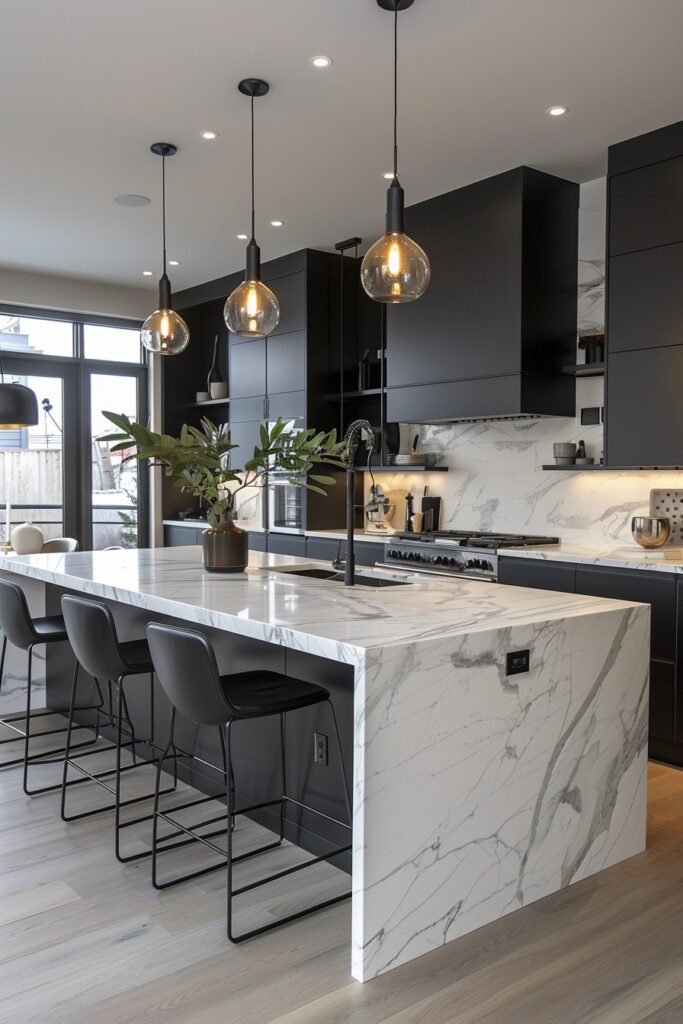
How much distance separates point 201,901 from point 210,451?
5.30ft

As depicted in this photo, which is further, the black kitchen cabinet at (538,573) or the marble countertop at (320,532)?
the marble countertop at (320,532)

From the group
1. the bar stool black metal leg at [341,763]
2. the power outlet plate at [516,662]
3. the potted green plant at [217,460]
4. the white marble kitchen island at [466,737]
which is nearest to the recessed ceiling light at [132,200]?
the potted green plant at [217,460]

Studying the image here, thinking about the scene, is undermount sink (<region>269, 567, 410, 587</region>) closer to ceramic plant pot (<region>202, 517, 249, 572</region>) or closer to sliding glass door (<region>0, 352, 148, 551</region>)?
ceramic plant pot (<region>202, 517, 249, 572</region>)

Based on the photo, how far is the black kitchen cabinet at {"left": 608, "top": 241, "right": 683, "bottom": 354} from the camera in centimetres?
402

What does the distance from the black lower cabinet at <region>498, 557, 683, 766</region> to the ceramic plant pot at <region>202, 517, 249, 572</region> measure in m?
1.74

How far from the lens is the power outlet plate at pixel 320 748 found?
2.81 meters

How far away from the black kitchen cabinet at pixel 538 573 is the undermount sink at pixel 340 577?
0.91m

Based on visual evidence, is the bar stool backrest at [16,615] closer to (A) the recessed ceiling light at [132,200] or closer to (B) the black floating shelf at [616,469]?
(A) the recessed ceiling light at [132,200]

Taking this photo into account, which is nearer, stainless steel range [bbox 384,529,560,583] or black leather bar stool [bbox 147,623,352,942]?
black leather bar stool [bbox 147,623,352,942]

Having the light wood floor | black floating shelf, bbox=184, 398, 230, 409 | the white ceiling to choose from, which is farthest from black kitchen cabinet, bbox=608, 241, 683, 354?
black floating shelf, bbox=184, 398, 230, 409

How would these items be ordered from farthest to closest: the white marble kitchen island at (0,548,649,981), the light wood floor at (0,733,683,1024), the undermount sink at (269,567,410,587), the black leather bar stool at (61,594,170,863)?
1. the undermount sink at (269,567,410,587)
2. the black leather bar stool at (61,594,170,863)
3. the white marble kitchen island at (0,548,649,981)
4. the light wood floor at (0,733,683,1024)

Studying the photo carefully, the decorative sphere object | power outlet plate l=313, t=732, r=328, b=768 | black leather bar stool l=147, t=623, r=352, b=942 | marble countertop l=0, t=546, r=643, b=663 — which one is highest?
the decorative sphere object

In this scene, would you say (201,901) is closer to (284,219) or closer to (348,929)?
(348,929)

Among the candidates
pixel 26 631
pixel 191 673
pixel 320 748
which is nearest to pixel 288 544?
pixel 26 631
